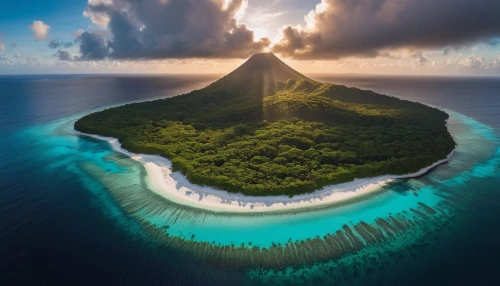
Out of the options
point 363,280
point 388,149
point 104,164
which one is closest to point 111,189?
point 104,164

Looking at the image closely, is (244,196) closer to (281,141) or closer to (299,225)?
(299,225)

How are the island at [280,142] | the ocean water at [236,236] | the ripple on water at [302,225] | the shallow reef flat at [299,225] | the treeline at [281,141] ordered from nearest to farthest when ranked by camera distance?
the ocean water at [236,236] → the ripple on water at [302,225] → the shallow reef flat at [299,225] → the island at [280,142] → the treeline at [281,141]

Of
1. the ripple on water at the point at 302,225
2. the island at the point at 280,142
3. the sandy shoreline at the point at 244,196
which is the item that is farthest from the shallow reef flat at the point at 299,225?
the island at the point at 280,142

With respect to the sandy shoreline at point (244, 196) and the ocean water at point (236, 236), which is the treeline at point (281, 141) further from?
the ocean water at point (236, 236)

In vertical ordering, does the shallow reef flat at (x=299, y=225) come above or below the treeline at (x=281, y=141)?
below

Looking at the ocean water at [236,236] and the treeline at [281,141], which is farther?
the treeline at [281,141]
